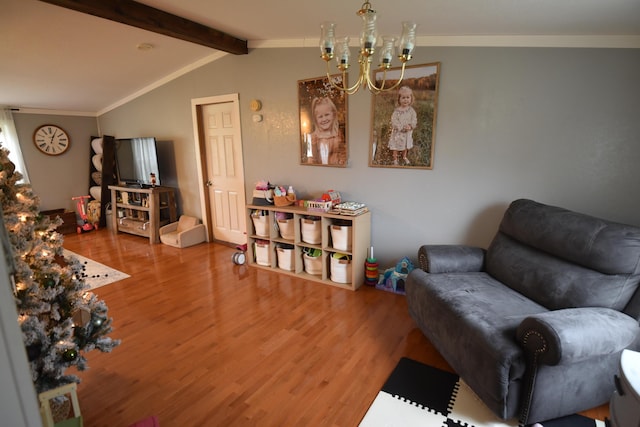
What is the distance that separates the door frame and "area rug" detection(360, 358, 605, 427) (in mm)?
2878

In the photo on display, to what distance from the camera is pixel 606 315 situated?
158 cm

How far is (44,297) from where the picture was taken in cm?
141

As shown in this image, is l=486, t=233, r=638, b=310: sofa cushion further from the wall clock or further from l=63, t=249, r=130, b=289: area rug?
the wall clock

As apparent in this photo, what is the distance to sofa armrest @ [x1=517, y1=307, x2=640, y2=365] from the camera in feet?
4.56

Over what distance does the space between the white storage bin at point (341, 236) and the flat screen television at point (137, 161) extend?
9.83 feet

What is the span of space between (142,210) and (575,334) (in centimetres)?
513

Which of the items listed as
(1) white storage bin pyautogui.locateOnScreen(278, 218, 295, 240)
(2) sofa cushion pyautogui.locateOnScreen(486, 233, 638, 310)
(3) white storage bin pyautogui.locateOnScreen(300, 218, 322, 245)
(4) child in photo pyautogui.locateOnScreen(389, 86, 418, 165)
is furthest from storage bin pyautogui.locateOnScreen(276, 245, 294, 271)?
(2) sofa cushion pyautogui.locateOnScreen(486, 233, 638, 310)

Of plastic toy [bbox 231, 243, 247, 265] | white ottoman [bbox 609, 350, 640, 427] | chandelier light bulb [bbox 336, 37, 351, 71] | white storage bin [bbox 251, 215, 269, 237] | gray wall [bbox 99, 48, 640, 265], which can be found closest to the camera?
white ottoman [bbox 609, 350, 640, 427]

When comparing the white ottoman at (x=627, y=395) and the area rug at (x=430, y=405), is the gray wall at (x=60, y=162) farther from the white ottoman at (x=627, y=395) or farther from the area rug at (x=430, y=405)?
the white ottoman at (x=627, y=395)

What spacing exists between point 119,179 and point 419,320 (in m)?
5.05

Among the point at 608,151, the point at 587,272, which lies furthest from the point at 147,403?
the point at 608,151

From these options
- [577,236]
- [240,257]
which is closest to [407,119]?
[577,236]

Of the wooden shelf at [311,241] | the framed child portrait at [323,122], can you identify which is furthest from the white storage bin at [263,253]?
the framed child portrait at [323,122]

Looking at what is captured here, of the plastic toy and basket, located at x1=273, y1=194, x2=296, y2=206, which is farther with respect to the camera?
the plastic toy
